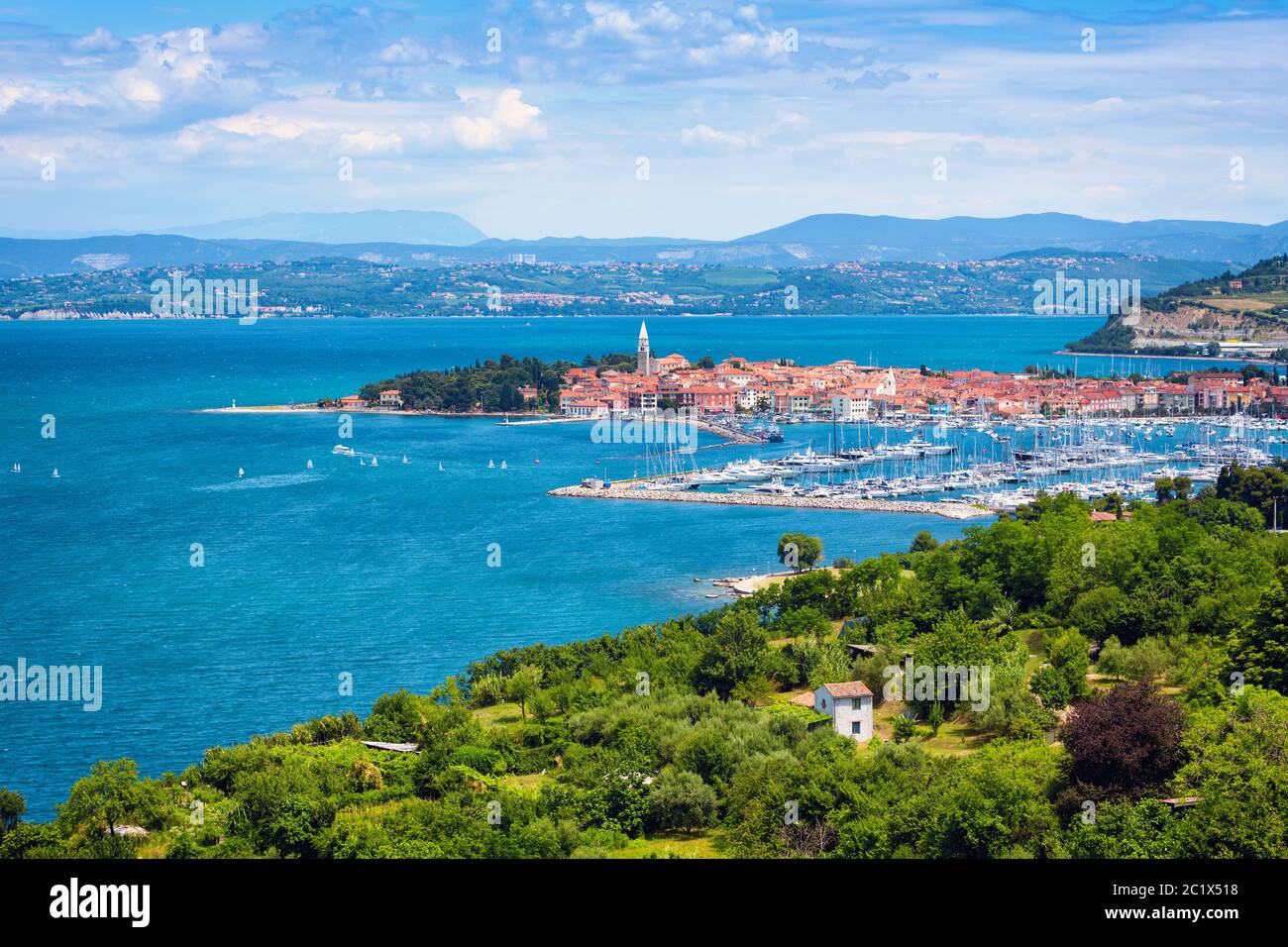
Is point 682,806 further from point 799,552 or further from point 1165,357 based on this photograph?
point 1165,357

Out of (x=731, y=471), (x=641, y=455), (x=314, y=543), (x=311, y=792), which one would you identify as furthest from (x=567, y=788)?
(x=641, y=455)

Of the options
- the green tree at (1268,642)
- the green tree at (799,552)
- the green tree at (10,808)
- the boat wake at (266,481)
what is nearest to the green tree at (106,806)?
the green tree at (10,808)

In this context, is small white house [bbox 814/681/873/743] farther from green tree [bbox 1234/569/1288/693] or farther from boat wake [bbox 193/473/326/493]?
boat wake [bbox 193/473/326/493]

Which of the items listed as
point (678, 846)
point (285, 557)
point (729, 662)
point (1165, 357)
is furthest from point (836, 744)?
point (1165, 357)

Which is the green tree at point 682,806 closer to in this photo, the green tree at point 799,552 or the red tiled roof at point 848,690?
the red tiled roof at point 848,690

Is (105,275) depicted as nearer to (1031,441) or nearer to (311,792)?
(1031,441)

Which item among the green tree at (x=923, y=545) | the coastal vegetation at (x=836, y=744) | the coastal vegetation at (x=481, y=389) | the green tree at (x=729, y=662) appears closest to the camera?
the coastal vegetation at (x=836, y=744)

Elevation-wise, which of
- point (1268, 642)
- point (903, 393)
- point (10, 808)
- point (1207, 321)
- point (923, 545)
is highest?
point (1207, 321)
